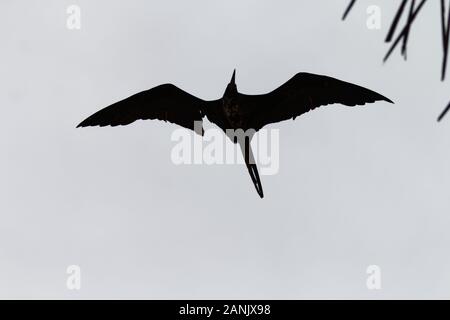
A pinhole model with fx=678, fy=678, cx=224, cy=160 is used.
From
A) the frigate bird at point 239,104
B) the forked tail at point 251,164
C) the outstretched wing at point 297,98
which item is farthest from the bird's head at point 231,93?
the forked tail at point 251,164

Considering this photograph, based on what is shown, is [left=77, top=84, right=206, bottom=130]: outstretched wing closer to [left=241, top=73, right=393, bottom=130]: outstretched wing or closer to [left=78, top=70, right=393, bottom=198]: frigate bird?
[left=78, top=70, right=393, bottom=198]: frigate bird

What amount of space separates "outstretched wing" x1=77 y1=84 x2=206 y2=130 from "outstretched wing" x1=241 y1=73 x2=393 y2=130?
3.11ft

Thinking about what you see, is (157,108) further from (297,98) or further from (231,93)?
(297,98)

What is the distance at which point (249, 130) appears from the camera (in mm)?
11133

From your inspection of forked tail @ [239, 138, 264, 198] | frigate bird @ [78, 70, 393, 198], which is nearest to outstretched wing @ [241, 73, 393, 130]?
frigate bird @ [78, 70, 393, 198]

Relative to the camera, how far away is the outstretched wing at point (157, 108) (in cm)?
1142

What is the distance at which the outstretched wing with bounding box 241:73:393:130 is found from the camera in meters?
11.1

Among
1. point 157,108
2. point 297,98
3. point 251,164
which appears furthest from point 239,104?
point 157,108
